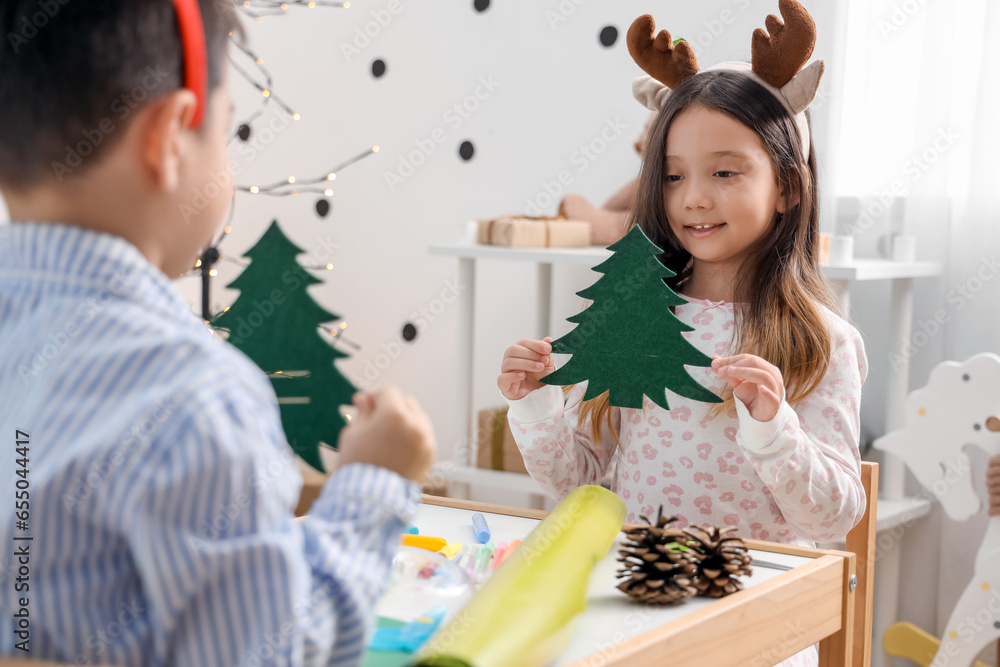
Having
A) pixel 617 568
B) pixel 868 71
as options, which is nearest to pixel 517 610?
pixel 617 568

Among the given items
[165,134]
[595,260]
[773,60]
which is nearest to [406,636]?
[165,134]

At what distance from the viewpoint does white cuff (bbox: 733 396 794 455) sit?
94cm

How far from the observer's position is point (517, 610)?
0.62 meters

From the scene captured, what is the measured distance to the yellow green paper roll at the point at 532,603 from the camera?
576 mm

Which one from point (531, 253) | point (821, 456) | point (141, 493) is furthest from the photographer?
point (531, 253)

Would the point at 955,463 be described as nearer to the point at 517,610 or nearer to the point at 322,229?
the point at 517,610

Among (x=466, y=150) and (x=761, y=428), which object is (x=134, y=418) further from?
(x=466, y=150)

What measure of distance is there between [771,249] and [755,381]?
11.7 inches

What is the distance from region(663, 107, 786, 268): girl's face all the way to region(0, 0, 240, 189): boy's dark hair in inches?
28.5

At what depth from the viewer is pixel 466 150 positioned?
231 centimetres

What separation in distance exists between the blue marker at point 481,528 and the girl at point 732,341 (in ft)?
0.55

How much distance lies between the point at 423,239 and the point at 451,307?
204 mm

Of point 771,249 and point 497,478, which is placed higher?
point 771,249

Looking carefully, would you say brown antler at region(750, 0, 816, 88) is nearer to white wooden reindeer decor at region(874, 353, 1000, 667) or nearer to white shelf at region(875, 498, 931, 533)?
white wooden reindeer decor at region(874, 353, 1000, 667)
